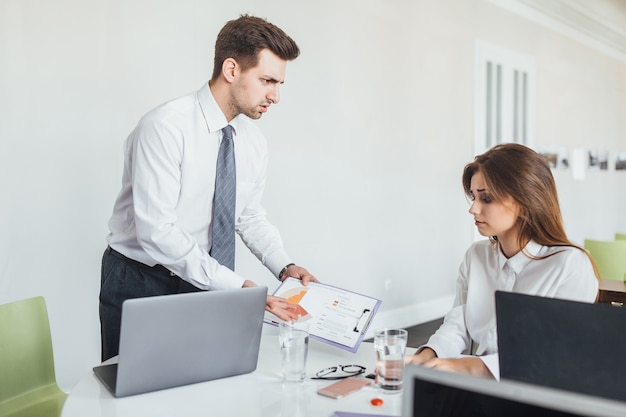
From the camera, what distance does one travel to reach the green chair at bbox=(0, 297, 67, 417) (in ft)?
6.26

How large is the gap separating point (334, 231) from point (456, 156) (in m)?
1.81

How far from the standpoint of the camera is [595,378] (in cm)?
114

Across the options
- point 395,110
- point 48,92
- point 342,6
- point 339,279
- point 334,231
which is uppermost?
point 342,6

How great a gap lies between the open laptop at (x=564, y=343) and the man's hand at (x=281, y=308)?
666 mm

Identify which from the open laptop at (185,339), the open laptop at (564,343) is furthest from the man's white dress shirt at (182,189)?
the open laptop at (564,343)

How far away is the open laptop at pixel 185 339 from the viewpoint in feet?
4.43

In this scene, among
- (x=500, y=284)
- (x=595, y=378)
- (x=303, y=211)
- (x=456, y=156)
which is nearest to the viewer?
(x=595, y=378)

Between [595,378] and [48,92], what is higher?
[48,92]

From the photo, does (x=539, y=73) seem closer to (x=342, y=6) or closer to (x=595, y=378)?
(x=342, y=6)

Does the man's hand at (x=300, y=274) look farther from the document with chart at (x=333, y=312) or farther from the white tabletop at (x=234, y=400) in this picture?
the white tabletop at (x=234, y=400)

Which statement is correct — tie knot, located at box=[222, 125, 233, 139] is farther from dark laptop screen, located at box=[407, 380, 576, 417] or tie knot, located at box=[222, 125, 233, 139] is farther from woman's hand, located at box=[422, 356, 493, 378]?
dark laptop screen, located at box=[407, 380, 576, 417]

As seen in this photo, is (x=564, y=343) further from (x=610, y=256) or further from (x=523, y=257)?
(x=610, y=256)

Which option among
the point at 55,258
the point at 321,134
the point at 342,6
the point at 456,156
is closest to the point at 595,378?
the point at 55,258

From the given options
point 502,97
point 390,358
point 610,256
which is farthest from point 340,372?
point 502,97
